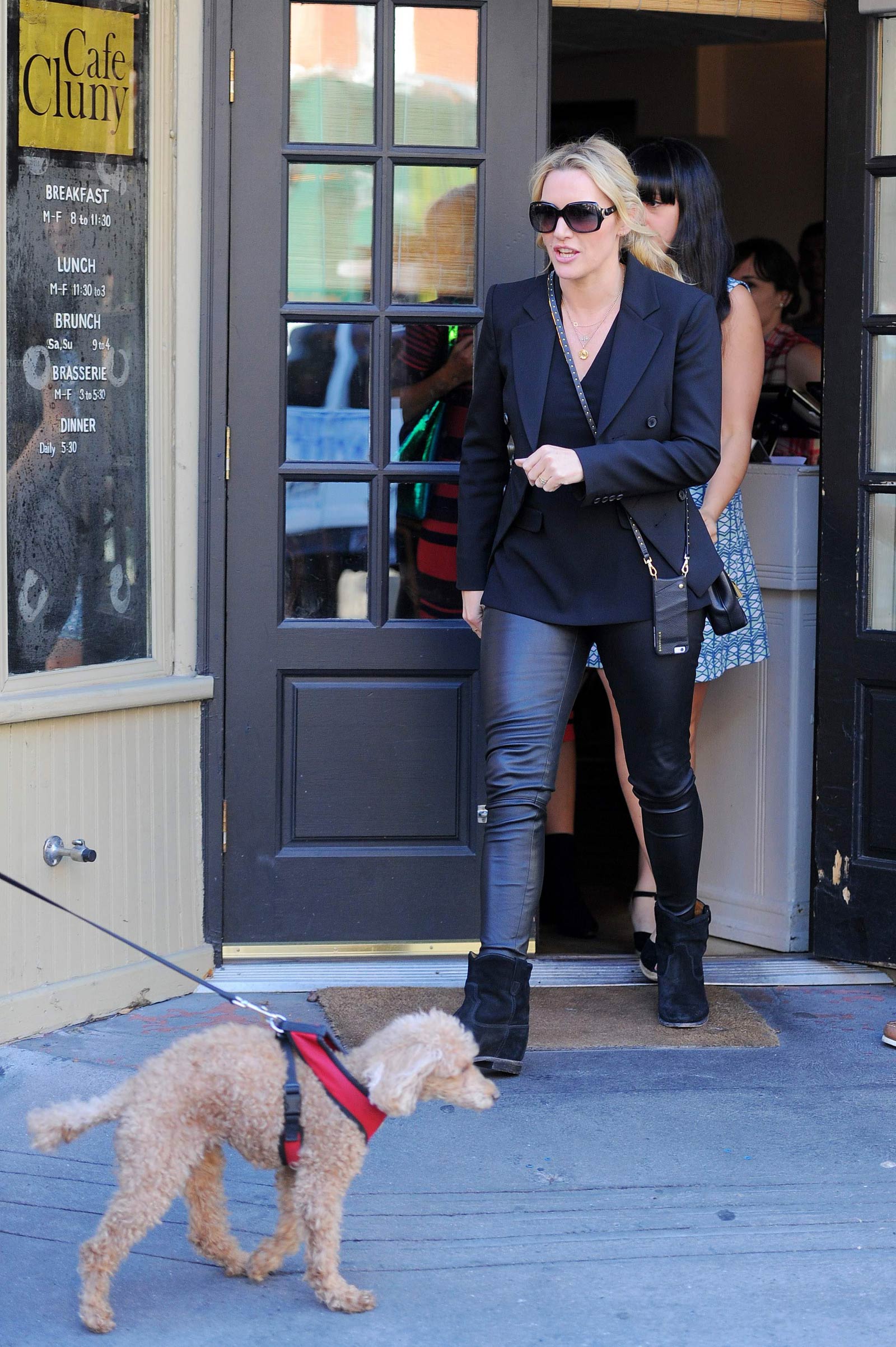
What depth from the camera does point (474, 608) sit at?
3842 millimetres

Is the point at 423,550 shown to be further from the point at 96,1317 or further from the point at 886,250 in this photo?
the point at 96,1317

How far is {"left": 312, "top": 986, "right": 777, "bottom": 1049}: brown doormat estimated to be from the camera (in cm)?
391

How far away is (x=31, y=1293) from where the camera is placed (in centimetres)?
275

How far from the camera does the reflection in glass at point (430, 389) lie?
429 cm

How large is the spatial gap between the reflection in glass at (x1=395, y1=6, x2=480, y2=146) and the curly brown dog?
98.2 inches

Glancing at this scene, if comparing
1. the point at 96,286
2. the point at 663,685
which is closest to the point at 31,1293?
the point at 663,685

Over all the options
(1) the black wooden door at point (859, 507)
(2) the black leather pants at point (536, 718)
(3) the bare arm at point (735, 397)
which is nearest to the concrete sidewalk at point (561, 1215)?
(2) the black leather pants at point (536, 718)

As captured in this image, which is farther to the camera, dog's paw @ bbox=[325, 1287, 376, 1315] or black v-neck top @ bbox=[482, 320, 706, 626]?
black v-neck top @ bbox=[482, 320, 706, 626]

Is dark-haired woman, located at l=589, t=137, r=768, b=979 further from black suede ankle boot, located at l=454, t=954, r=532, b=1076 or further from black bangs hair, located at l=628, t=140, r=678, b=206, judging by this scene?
black suede ankle boot, located at l=454, t=954, r=532, b=1076

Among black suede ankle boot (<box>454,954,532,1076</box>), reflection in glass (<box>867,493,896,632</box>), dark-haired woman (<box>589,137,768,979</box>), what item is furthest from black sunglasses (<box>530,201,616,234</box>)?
black suede ankle boot (<box>454,954,532,1076</box>)

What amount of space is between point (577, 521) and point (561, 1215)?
56.8 inches

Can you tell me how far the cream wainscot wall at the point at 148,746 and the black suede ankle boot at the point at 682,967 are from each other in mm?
1177

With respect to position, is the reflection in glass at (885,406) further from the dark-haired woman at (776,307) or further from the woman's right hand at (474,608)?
the dark-haired woman at (776,307)

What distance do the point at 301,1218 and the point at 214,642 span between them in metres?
1.92
